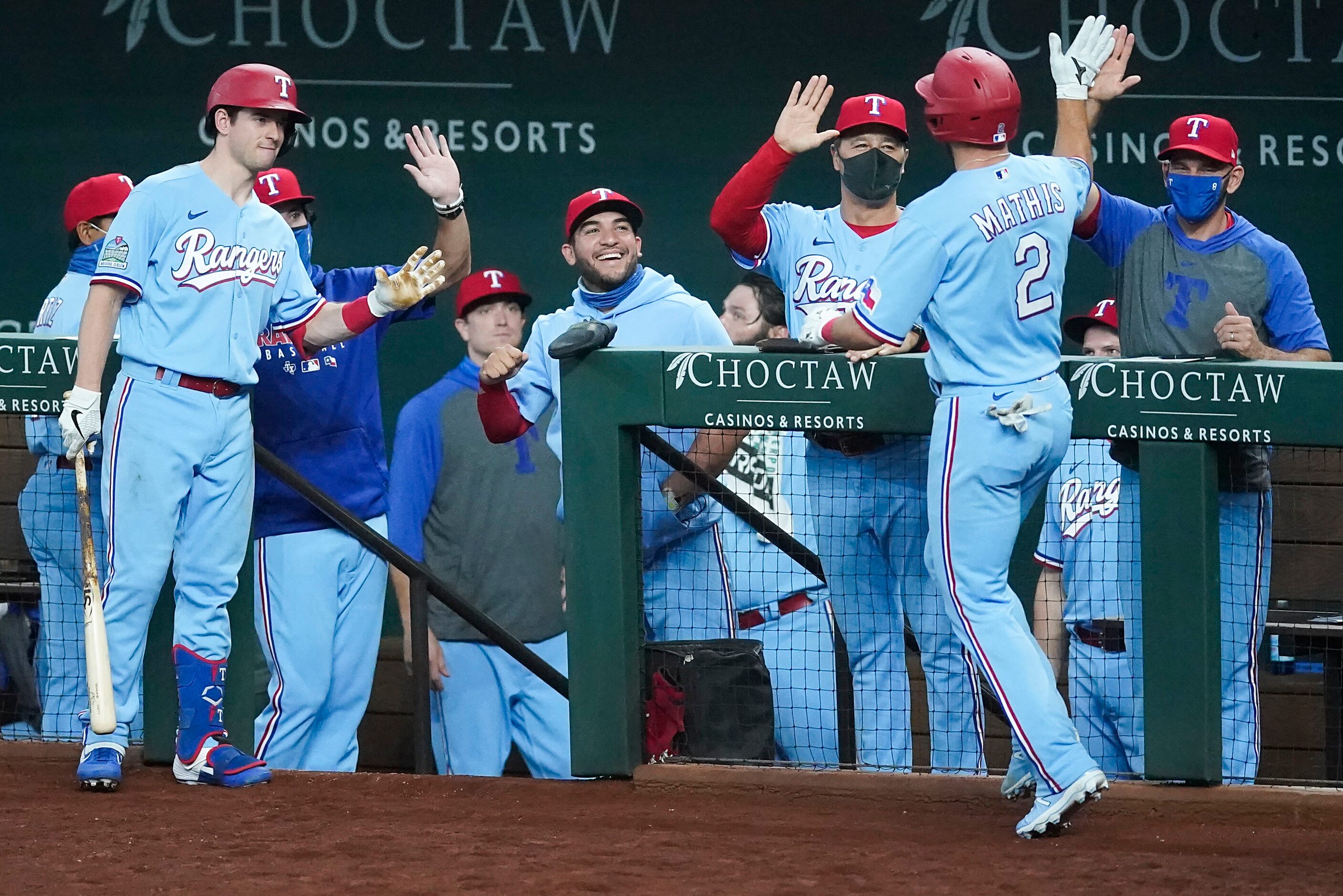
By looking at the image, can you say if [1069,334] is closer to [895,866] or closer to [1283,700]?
[1283,700]

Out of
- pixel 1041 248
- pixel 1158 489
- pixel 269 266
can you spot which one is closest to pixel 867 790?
pixel 1158 489

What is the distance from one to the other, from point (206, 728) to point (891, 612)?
1535 mm

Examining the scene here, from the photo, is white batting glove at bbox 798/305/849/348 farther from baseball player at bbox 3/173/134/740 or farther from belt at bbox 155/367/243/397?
baseball player at bbox 3/173/134/740

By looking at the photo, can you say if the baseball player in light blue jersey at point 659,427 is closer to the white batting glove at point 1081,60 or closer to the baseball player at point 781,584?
the baseball player at point 781,584

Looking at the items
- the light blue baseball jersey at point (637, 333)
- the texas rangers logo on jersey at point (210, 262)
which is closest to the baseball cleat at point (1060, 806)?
the light blue baseball jersey at point (637, 333)

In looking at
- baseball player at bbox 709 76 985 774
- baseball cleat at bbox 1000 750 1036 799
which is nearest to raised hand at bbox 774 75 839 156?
baseball player at bbox 709 76 985 774

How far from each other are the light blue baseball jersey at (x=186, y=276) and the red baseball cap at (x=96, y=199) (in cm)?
100

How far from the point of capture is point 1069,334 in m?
5.43

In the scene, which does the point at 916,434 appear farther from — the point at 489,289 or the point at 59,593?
the point at 59,593

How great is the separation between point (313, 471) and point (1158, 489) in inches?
87.7

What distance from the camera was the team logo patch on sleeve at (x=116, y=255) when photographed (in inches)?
152

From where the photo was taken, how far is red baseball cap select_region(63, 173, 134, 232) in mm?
4910

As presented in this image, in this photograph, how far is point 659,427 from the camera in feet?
13.5

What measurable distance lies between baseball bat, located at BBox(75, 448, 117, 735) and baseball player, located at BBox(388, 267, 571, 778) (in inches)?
53.9
